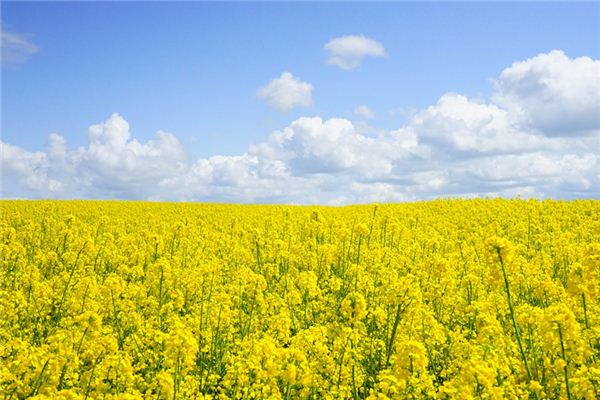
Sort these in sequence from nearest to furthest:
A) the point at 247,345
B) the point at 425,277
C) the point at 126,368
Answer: the point at 126,368 < the point at 247,345 < the point at 425,277

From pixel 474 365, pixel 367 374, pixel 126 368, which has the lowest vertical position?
pixel 367 374

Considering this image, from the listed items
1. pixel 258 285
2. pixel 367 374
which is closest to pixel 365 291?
pixel 258 285

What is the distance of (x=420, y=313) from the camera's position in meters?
7.06

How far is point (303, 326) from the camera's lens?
332 inches

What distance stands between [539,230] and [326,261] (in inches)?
333

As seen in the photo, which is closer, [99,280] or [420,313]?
[420,313]

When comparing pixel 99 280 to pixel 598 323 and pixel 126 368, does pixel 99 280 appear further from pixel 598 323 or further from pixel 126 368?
pixel 598 323

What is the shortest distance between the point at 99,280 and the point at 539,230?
13.7 metres

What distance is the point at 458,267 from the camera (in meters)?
11.8

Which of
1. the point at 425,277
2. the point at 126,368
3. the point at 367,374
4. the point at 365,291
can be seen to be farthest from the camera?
the point at 425,277

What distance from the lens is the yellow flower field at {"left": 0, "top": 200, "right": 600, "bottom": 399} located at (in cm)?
493

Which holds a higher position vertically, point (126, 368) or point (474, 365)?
point (474, 365)

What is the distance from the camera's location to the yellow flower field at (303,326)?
4926mm

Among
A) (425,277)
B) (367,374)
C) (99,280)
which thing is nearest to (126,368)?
(367,374)
